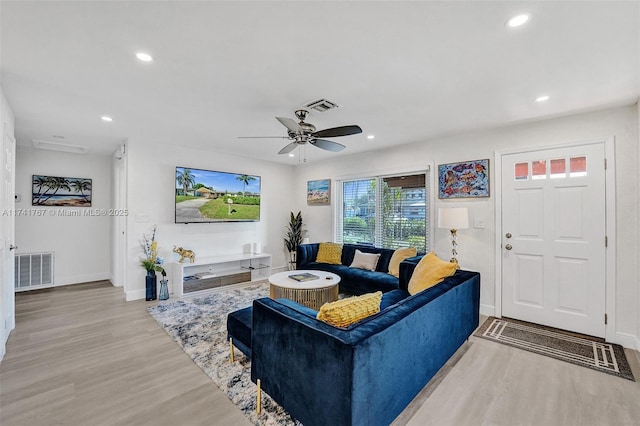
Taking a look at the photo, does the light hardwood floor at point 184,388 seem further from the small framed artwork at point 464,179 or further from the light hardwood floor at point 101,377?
the small framed artwork at point 464,179

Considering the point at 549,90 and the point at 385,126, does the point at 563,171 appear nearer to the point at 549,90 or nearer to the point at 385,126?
the point at 549,90

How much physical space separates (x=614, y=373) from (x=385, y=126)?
3.20 meters

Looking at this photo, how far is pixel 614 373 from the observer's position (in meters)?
2.35

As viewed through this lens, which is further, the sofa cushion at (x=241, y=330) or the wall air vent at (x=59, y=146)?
the wall air vent at (x=59, y=146)

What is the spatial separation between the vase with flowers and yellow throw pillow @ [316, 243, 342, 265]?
2.55 meters

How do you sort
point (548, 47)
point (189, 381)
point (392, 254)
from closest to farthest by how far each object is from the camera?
point (548, 47)
point (189, 381)
point (392, 254)

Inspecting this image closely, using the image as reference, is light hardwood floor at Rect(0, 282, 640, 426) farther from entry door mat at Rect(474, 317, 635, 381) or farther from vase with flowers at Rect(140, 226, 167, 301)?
vase with flowers at Rect(140, 226, 167, 301)

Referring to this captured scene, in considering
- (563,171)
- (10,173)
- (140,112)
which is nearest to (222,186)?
(140,112)

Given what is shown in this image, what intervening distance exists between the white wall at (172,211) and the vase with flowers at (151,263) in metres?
0.08

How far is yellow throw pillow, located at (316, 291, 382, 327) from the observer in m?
1.62

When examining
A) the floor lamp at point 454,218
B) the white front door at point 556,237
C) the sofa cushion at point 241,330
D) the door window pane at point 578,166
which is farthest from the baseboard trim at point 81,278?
the door window pane at point 578,166

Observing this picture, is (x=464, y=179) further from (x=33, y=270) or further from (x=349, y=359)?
(x=33, y=270)

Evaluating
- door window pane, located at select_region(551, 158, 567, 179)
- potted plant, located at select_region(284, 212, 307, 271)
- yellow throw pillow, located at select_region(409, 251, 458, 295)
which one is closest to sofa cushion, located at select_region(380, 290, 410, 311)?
yellow throw pillow, located at select_region(409, 251, 458, 295)

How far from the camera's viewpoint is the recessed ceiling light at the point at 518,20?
1583 mm
